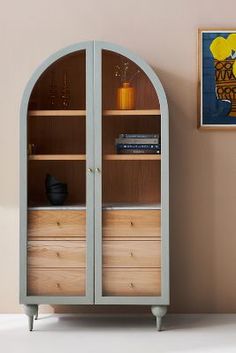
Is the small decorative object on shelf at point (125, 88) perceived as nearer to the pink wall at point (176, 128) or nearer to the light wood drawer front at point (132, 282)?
the pink wall at point (176, 128)

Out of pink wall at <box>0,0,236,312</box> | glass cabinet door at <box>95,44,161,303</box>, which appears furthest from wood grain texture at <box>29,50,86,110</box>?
pink wall at <box>0,0,236,312</box>

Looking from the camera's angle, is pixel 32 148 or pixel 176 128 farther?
pixel 176 128

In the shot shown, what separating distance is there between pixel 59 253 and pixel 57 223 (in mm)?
181

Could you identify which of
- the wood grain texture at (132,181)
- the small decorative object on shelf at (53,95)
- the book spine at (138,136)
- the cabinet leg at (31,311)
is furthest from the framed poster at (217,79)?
the cabinet leg at (31,311)

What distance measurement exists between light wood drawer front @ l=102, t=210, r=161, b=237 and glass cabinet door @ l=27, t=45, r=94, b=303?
0.11 meters

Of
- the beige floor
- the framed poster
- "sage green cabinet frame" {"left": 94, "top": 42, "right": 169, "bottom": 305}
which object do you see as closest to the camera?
the beige floor

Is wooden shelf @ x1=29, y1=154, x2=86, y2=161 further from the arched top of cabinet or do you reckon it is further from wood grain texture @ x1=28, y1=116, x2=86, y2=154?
the arched top of cabinet

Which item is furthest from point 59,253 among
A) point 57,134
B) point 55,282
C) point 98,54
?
point 98,54

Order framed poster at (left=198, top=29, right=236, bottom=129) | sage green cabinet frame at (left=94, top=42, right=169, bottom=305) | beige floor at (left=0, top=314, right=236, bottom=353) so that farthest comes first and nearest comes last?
1. framed poster at (left=198, top=29, right=236, bottom=129)
2. sage green cabinet frame at (left=94, top=42, right=169, bottom=305)
3. beige floor at (left=0, top=314, right=236, bottom=353)

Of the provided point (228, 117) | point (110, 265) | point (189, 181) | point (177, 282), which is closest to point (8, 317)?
point (110, 265)

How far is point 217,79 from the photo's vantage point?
4191 millimetres

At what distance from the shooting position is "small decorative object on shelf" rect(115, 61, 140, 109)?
3.84m

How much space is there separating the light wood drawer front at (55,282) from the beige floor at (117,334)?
25 cm

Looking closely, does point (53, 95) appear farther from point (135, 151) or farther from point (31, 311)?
point (31, 311)
